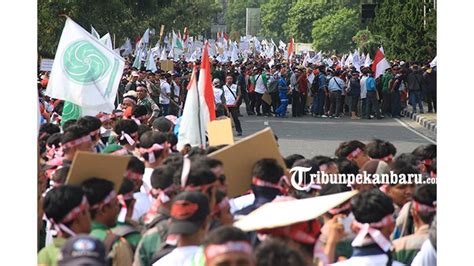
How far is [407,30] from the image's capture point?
3088cm

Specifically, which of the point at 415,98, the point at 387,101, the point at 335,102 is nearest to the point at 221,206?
the point at 335,102

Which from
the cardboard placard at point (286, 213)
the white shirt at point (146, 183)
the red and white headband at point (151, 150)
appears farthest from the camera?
the red and white headband at point (151, 150)

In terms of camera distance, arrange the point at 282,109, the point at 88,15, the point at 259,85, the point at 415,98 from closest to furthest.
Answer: the point at 88,15 → the point at 282,109 → the point at 259,85 → the point at 415,98

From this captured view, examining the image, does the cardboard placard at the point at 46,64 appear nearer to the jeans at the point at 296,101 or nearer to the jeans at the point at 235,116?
the jeans at the point at 235,116

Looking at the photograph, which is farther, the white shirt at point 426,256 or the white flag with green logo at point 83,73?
the white flag with green logo at point 83,73

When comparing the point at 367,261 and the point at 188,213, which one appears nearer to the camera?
the point at 188,213

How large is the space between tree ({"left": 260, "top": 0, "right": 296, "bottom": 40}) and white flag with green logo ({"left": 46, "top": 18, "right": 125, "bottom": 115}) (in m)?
34.8

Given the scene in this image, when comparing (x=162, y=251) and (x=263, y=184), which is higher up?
(x=263, y=184)

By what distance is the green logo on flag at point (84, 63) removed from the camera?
10914 mm

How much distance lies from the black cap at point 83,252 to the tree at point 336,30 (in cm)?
5913

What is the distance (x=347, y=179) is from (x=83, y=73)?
151 inches

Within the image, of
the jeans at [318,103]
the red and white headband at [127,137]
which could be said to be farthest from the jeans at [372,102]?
the red and white headband at [127,137]

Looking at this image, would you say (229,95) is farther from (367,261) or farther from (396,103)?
(367,261)
